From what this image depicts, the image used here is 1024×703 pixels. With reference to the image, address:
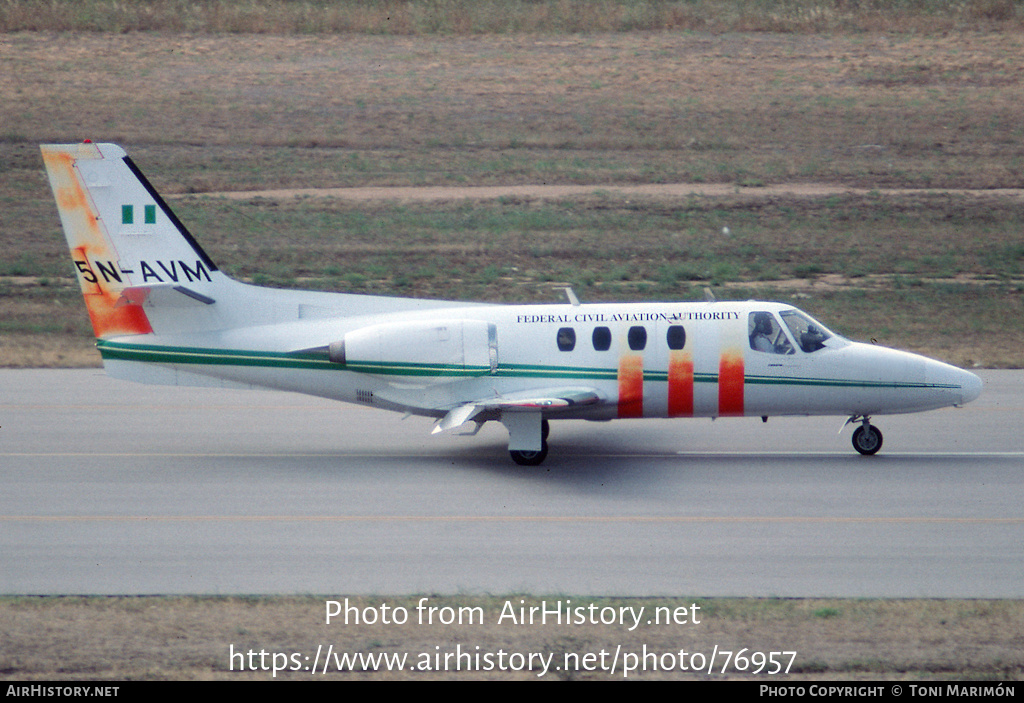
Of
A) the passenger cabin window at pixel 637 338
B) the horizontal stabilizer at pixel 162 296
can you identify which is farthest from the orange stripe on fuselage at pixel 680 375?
the horizontal stabilizer at pixel 162 296

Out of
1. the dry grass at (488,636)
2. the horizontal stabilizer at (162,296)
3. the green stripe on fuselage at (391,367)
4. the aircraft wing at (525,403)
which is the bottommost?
the dry grass at (488,636)

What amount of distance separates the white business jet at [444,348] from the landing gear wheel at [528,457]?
27 millimetres

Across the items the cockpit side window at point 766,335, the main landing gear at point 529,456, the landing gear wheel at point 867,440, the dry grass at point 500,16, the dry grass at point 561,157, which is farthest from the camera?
the dry grass at point 500,16

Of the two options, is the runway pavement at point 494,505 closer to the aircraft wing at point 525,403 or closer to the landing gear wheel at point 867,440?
the landing gear wheel at point 867,440

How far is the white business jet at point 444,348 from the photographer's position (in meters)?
18.0

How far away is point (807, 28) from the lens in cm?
5928

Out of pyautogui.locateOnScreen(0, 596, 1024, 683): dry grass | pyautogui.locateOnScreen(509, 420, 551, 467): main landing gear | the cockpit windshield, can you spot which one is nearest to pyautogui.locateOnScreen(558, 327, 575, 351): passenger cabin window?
pyautogui.locateOnScreen(509, 420, 551, 467): main landing gear

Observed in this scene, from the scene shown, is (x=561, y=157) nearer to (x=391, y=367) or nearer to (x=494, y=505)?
(x=391, y=367)

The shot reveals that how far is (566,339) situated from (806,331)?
368cm

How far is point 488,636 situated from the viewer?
11.0 meters

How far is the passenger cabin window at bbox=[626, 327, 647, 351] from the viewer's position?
18.1 meters

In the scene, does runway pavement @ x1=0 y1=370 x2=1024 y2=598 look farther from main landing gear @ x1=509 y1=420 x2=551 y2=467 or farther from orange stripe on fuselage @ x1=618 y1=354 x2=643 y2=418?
orange stripe on fuselage @ x1=618 y1=354 x2=643 y2=418

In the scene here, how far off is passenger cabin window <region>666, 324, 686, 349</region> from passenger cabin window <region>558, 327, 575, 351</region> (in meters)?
1.40

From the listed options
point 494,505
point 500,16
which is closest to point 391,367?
point 494,505
